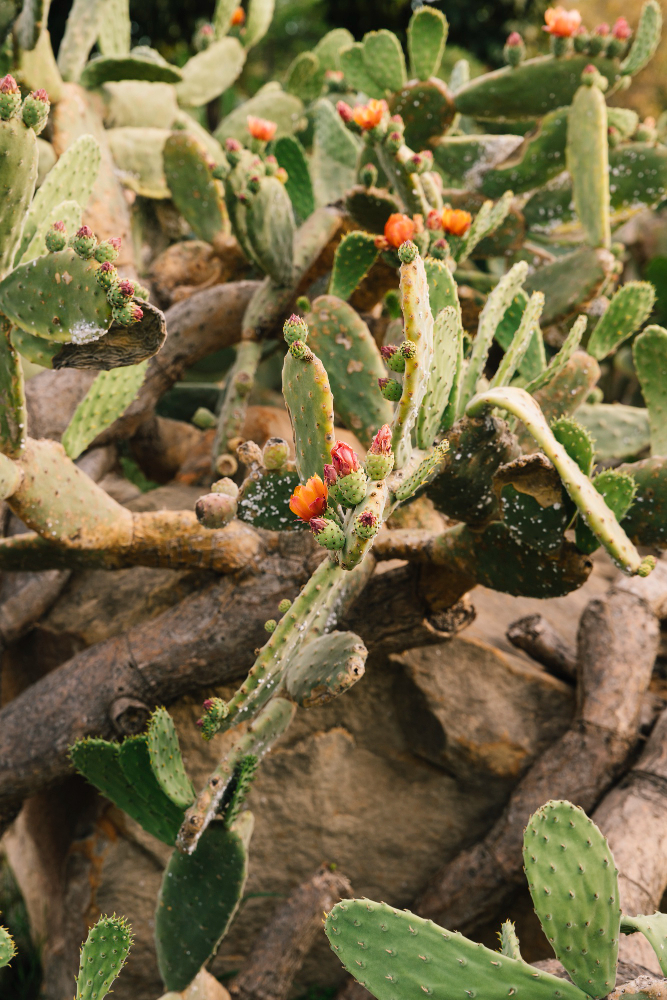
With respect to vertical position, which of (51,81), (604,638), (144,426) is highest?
(51,81)

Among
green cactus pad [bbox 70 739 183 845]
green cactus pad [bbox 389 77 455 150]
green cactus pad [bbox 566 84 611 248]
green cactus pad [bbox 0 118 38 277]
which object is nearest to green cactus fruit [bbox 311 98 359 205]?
green cactus pad [bbox 389 77 455 150]

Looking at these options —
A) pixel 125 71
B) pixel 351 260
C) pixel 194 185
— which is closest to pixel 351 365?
pixel 351 260

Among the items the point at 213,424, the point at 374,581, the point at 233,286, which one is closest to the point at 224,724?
the point at 374,581

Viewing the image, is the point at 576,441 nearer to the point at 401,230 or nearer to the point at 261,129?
the point at 401,230

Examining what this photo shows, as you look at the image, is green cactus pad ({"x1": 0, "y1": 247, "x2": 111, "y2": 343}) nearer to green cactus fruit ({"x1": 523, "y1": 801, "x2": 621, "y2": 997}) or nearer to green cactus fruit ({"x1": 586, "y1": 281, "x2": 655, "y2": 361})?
green cactus fruit ({"x1": 523, "y1": 801, "x2": 621, "y2": 997})

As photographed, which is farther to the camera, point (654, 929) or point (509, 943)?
point (509, 943)

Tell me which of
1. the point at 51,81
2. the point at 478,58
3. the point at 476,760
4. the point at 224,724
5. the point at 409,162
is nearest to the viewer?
the point at 224,724

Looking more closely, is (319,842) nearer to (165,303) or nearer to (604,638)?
(604,638)
